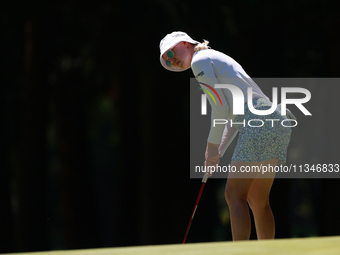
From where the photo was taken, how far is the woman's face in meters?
2.79

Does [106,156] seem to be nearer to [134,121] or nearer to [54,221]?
[134,121]

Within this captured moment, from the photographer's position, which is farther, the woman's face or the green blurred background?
the green blurred background

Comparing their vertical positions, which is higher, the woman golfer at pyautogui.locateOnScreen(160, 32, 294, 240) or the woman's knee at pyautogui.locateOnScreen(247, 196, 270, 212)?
the woman golfer at pyautogui.locateOnScreen(160, 32, 294, 240)

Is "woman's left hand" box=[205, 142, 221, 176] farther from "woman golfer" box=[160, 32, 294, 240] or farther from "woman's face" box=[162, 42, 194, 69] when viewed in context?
"woman's face" box=[162, 42, 194, 69]

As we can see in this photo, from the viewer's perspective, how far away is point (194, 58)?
8.55 feet

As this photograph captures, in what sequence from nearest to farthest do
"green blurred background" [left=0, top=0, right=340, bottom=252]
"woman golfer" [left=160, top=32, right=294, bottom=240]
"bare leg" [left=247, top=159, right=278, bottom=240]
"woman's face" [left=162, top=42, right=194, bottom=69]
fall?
"woman golfer" [left=160, top=32, right=294, bottom=240] < "bare leg" [left=247, top=159, right=278, bottom=240] < "woman's face" [left=162, top=42, right=194, bottom=69] < "green blurred background" [left=0, top=0, right=340, bottom=252]

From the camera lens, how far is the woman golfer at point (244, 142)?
2.46 meters

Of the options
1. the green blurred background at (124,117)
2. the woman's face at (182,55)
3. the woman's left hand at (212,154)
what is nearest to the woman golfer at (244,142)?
the woman's left hand at (212,154)

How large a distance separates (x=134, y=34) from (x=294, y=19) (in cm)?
157

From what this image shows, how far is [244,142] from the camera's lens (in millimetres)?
2508

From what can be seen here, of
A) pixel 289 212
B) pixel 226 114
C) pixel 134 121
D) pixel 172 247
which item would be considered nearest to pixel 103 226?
pixel 134 121

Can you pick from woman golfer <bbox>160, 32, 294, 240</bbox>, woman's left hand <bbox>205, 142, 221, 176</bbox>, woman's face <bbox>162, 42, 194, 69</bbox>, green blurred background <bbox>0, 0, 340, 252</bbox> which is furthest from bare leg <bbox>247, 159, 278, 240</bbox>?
green blurred background <bbox>0, 0, 340, 252</bbox>

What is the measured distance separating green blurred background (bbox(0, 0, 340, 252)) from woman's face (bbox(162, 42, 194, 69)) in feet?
5.34

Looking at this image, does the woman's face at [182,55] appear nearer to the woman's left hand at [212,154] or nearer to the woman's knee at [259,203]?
the woman's left hand at [212,154]
